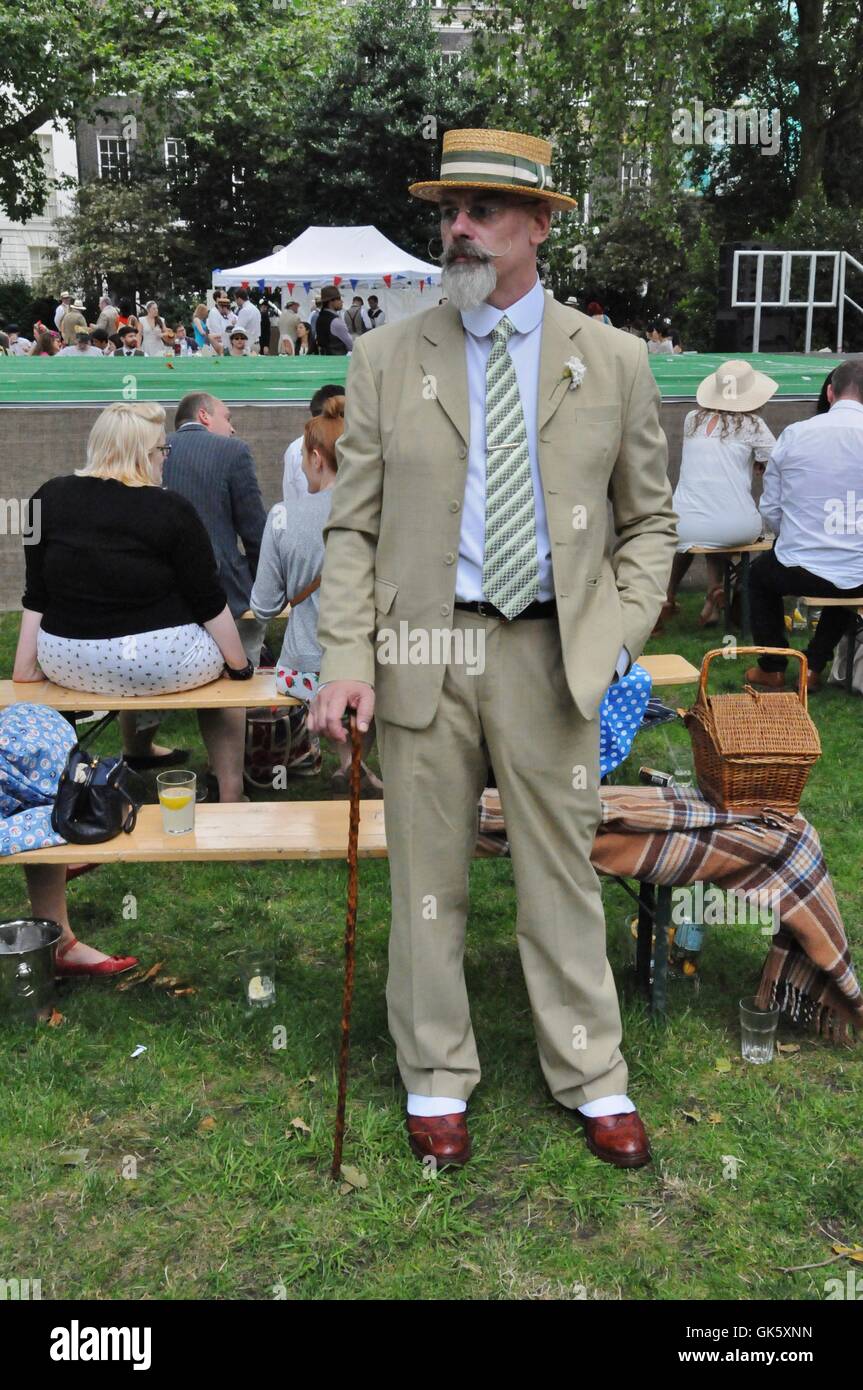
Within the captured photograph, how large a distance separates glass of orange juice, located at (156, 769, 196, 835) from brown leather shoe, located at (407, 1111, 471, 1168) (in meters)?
1.28

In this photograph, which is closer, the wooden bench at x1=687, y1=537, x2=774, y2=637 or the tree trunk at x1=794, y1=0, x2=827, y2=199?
the wooden bench at x1=687, y1=537, x2=774, y2=637

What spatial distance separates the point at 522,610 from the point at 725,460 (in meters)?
5.85

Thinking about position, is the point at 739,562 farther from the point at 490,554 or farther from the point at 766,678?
the point at 490,554

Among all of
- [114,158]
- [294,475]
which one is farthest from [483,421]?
[114,158]

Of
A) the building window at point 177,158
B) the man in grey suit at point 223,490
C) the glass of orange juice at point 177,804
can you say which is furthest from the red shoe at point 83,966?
the building window at point 177,158

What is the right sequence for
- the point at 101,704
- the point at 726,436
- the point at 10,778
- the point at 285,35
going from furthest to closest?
the point at 285,35 < the point at 726,436 < the point at 101,704 < the point at 10,778

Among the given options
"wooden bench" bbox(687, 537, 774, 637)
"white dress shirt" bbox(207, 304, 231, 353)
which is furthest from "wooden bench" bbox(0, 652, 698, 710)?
"white dress shirt" bbox(207, 304, 231, 353)

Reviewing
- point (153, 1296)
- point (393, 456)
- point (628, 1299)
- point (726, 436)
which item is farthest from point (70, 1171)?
point (726, 436)

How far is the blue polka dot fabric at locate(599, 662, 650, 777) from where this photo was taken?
4.63 meters

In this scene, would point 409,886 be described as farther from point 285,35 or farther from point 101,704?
point 285,35

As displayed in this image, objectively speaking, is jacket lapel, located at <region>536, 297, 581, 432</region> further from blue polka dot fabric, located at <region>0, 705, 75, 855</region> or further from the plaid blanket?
blue polka dot fabric, located at <region>0, 705, 75, 855</region>

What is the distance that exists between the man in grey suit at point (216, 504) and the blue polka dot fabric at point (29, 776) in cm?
215

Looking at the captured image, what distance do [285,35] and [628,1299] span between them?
3081 centimetres

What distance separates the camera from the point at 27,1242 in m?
3.22
